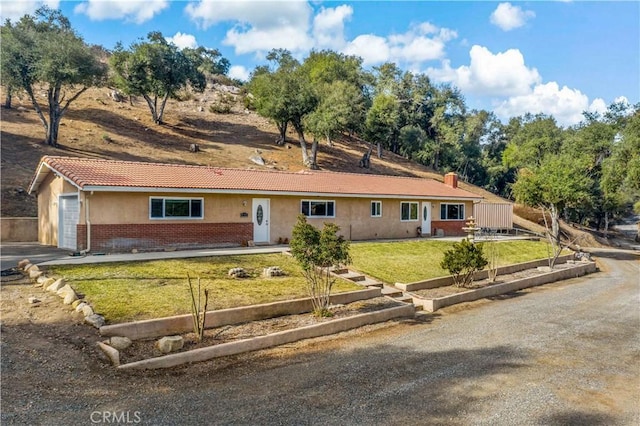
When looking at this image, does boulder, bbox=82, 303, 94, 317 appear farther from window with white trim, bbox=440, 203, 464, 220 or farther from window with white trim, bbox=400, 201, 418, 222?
window with white trim, bbox=440, 203, 464, 220

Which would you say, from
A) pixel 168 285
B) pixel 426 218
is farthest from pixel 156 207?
pixel 426 218

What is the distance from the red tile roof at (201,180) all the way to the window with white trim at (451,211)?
971mm

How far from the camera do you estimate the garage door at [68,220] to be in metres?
17.3

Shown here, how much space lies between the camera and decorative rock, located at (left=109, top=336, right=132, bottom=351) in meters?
7.92

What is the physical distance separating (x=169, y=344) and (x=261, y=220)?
1289cm

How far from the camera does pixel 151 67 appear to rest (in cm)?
4134

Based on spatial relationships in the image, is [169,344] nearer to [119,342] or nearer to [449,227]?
[119,342]

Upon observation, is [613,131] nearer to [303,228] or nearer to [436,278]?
[436,278]

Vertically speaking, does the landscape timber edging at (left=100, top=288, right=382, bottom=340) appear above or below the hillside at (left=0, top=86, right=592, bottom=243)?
below

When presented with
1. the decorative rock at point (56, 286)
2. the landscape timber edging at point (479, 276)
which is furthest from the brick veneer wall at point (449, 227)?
the decorative rock at point (56, 286)

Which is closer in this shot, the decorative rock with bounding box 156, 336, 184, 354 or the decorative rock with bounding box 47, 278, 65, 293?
the decorative rock with bounding box 156, 336, 184, 354

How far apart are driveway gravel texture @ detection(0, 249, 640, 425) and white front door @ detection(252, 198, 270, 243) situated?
10561 mm

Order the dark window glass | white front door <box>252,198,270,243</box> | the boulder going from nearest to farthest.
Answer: the boulder < the dark window glass < white front door <box>252,198,270,243</box>

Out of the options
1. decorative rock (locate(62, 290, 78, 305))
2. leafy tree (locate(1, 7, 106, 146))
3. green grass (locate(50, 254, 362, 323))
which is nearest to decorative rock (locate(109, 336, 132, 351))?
green grass (locate(50, 254, 362, 323))
